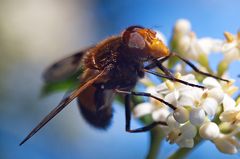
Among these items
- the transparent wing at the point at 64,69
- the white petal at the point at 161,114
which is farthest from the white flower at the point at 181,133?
the transparent wing at the point at 64,69

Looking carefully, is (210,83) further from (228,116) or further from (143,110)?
(143,110)

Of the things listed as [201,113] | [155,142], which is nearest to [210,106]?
[201,113]

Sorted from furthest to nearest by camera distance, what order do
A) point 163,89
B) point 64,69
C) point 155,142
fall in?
point 64,69 → point 155,142 → point 163,89

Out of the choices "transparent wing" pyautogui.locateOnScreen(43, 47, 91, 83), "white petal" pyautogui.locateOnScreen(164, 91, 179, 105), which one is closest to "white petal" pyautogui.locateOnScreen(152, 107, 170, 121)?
"white petal" pyautogui.locateOnScreen(164, 91, 179, 105)

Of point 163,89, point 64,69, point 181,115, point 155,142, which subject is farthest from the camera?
point 64,69

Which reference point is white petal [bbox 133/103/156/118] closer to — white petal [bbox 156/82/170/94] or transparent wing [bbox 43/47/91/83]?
white petal [bbox 156/82/170/94]

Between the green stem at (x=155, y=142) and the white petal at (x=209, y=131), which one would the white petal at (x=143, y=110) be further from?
the white petal at (x=209, y=131)
